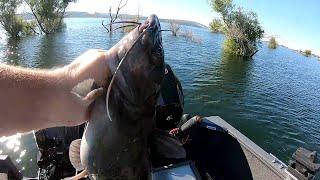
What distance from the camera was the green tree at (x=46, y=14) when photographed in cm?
4947

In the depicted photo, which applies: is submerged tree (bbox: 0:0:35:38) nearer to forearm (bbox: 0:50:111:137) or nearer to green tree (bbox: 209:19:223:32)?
green tree (bbox: 209:19:223:32)

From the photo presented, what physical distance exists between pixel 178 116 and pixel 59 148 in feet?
5.92

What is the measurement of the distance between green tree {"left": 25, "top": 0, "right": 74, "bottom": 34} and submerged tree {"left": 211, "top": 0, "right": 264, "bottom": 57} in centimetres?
2359

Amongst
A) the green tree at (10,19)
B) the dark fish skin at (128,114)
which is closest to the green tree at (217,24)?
the green tree at (10,19)

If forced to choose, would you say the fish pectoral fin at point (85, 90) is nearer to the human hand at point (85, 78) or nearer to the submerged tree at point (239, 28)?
the human hand at point (85, 78)

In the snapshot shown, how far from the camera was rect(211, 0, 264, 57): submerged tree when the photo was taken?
42000mm

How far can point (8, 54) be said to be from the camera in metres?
26.8

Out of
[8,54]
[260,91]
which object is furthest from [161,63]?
[8,54]

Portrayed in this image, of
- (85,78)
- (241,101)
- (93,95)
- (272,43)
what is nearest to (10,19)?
(241,101)

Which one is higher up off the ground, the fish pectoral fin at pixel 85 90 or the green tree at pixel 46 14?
the fish pectoral fin at pixel 85 90

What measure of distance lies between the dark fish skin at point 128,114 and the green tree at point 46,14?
50.0 meters

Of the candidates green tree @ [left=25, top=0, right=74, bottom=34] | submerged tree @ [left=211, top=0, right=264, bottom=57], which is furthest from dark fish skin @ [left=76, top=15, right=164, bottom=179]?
green tree @ [left=25, top=0, right=74, bottom=34]

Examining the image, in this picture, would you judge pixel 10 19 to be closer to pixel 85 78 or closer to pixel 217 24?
pixel 217 24

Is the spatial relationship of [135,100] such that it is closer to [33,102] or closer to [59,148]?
[33,102]
